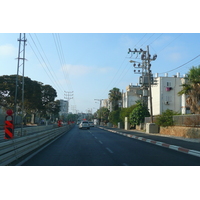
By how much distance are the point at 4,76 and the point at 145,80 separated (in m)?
26.7

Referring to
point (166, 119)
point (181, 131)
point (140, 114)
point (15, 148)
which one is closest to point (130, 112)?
point (140, 114)

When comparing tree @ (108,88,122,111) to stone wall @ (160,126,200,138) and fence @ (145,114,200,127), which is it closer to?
stone wall @ (160,126,200,138)

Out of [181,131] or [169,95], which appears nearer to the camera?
[181,131]

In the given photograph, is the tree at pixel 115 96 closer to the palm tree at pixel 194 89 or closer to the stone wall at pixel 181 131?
the stone wall at pixel 181 131

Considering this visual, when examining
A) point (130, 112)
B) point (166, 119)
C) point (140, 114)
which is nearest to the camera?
point (166, 119)

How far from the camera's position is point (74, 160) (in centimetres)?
1105

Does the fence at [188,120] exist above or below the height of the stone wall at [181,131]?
above

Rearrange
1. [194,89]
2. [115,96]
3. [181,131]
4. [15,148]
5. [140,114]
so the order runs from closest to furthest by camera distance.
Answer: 1. [15,148]
2. [181,131]
3. [194,89]
4. [140,114]
5. [115,96]

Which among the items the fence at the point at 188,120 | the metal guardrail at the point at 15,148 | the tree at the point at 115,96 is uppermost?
the tree at the point at 115,96

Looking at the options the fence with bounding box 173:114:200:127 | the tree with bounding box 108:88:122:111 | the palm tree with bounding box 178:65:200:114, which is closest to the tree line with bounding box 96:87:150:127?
the tree with bounding box 108:88:122:111

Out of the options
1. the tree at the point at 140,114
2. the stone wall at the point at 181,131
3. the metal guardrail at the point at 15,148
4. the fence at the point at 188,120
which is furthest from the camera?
the tree at the point at 140,114

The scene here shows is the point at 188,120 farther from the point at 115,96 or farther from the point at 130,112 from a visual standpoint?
the point at 115,96

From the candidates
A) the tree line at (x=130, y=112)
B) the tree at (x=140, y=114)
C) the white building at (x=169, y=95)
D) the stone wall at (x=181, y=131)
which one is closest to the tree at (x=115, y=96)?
the tree line at (x=130, y=112)

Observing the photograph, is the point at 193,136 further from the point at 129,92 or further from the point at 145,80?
the point at 129,92
